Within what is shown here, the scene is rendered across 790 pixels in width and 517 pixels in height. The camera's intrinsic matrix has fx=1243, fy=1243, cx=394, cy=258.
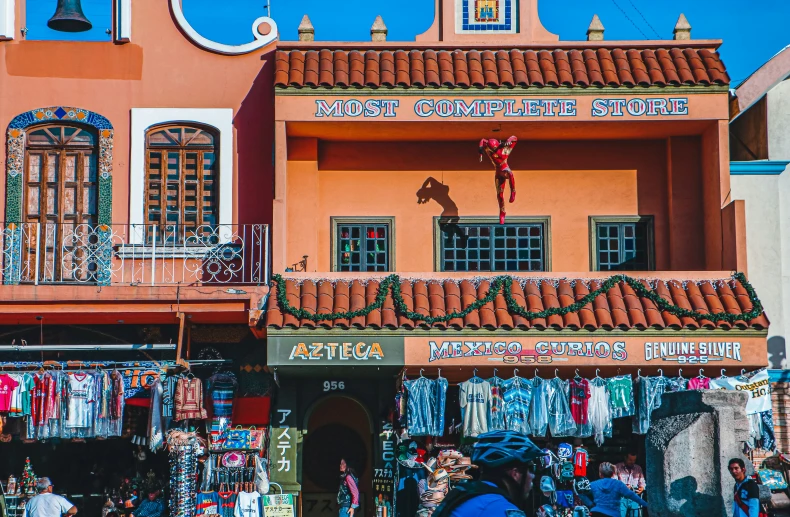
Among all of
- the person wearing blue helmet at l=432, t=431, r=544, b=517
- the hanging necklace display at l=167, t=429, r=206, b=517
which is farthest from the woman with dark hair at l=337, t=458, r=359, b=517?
the person wearing blue helmet at l=432, t=431, r=544, b=517

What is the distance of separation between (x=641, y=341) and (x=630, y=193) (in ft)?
10.8

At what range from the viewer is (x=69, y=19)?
19.6 metres

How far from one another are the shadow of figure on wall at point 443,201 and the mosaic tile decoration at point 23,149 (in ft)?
16.8

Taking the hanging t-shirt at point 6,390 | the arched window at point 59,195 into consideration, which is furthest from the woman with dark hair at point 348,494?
the arched window at point 59,195

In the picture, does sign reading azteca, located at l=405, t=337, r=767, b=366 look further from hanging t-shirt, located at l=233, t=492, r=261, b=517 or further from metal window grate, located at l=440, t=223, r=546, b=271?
hanging t-shirt, located at l=233, t=492, r=261, b=517

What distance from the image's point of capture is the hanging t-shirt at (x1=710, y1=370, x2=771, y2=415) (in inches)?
731

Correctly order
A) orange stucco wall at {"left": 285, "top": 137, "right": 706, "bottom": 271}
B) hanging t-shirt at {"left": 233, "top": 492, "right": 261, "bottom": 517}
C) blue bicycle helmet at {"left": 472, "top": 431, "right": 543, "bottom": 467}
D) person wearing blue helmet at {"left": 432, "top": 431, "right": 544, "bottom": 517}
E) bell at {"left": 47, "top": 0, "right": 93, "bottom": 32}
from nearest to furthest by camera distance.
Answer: person wearing blue helmet at {"left": 432, "top": 431, "right": 544, "bottom": 517} → blue bicycle helmet at {"left": 472, "top": 431, "right": 543, "bottom": 467} → hanging t-shirt at {"left": 233, "top": 492, "right": 261, "bottom": 517} → bell at {"left": 47, "top": 0, "right": 93, "bottom": 32} → orange stucco wall at {"left": 285, "top": 137, "right": 706, "bottom": 271}

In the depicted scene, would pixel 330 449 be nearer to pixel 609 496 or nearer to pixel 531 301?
pixel 531 301

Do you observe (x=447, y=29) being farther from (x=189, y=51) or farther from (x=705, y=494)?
(x=705, y=494)

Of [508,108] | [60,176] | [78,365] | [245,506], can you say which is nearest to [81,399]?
[78,365]

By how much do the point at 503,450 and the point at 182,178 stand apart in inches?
558

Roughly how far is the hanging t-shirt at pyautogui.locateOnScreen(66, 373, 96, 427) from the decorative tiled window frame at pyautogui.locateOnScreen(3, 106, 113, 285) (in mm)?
1801

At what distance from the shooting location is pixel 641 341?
18562 mm

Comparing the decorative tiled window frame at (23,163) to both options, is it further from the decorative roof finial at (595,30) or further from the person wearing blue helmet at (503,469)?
the person wearing blue helmet at (503,469)
